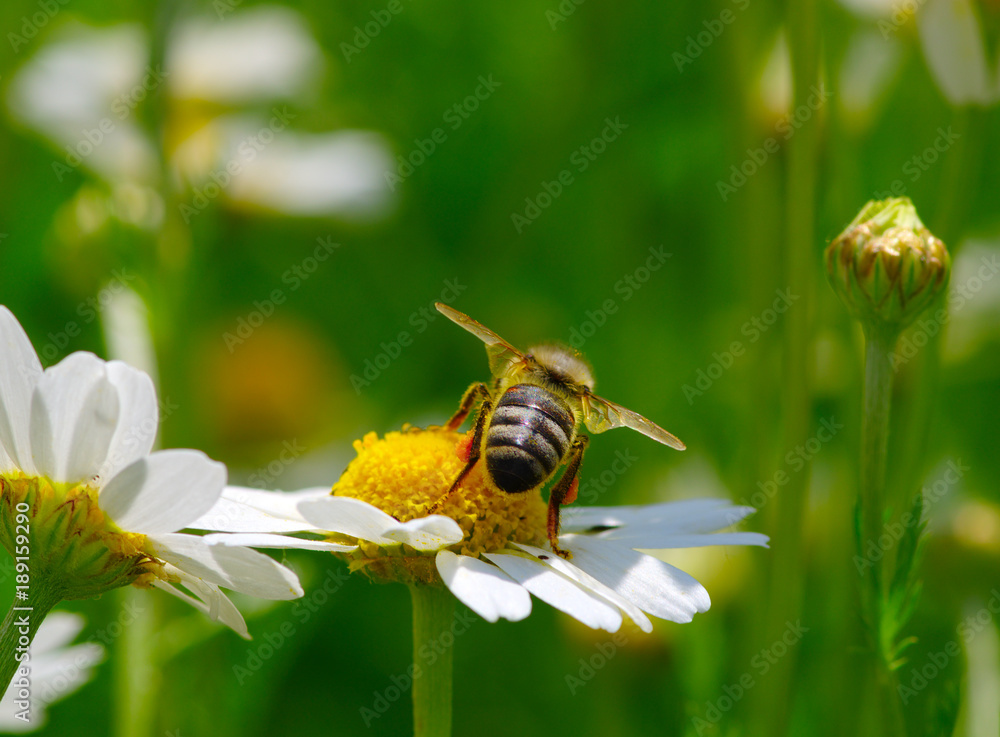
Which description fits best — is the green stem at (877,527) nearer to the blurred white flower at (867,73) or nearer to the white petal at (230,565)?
the white petal at (230,565)

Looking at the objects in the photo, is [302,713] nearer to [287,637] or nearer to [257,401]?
[287,637]

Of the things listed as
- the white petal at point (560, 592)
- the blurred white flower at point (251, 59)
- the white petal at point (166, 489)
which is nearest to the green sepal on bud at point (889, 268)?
the white petal at point (560, 592)

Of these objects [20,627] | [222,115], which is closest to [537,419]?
[20,627]

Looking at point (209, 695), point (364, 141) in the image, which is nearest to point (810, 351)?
point (209, 695)

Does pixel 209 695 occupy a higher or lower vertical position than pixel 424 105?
lower

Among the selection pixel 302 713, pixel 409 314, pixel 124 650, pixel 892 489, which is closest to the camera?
pixel 892 489

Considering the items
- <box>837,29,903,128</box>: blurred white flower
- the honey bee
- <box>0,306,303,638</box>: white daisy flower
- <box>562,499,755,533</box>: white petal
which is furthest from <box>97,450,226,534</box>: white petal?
<box>837,29,903,128</box>: blurred white flower

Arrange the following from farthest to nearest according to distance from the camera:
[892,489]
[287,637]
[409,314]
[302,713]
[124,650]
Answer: [409,314] < [302,713] < [287,637] < [124,650] < [892,489]
